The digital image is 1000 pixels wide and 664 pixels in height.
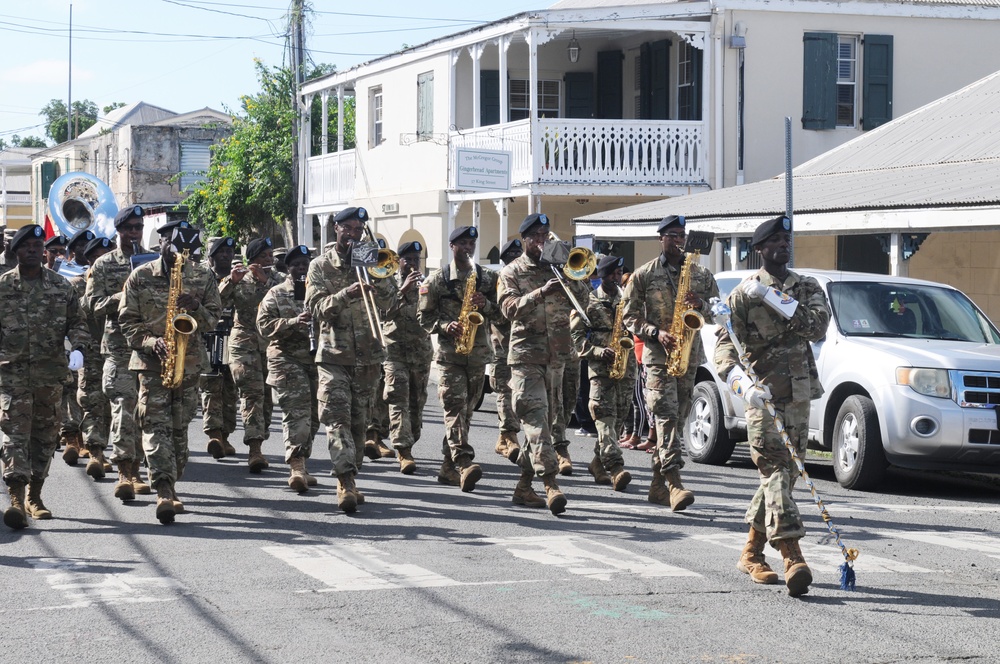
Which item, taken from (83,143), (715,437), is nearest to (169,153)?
(83,143)

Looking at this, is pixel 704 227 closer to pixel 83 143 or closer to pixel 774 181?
pixel 774 181

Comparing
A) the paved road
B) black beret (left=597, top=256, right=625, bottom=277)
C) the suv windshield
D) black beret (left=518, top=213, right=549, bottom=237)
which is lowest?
the paved road

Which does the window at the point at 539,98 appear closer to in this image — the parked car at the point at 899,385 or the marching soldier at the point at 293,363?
the parked car at the point at 899,385

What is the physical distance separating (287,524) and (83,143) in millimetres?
59046

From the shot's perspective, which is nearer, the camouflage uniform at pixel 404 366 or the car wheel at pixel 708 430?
the camouflage uniform at pixel 404 366

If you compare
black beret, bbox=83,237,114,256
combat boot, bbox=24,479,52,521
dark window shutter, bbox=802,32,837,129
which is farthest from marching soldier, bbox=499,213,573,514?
dark window shutter, bbox=802,32,837,129

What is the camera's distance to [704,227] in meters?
20.3

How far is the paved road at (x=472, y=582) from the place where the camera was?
626 centimetres

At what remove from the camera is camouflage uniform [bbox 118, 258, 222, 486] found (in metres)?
9.79

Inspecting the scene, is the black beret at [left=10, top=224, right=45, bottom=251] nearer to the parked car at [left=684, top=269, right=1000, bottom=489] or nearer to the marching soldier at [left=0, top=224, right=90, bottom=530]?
the marching soldier at [left=0, top=224, right=90, bottom=530]

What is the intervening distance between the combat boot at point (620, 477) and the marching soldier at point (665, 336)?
60 centimetres

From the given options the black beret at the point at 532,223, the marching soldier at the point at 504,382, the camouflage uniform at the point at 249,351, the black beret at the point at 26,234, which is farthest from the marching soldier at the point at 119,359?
the black beret at the point at 532,223

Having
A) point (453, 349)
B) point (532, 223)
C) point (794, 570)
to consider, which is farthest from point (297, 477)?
point (794, 570)

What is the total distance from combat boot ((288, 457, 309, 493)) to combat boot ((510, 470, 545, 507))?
5.74 feet
